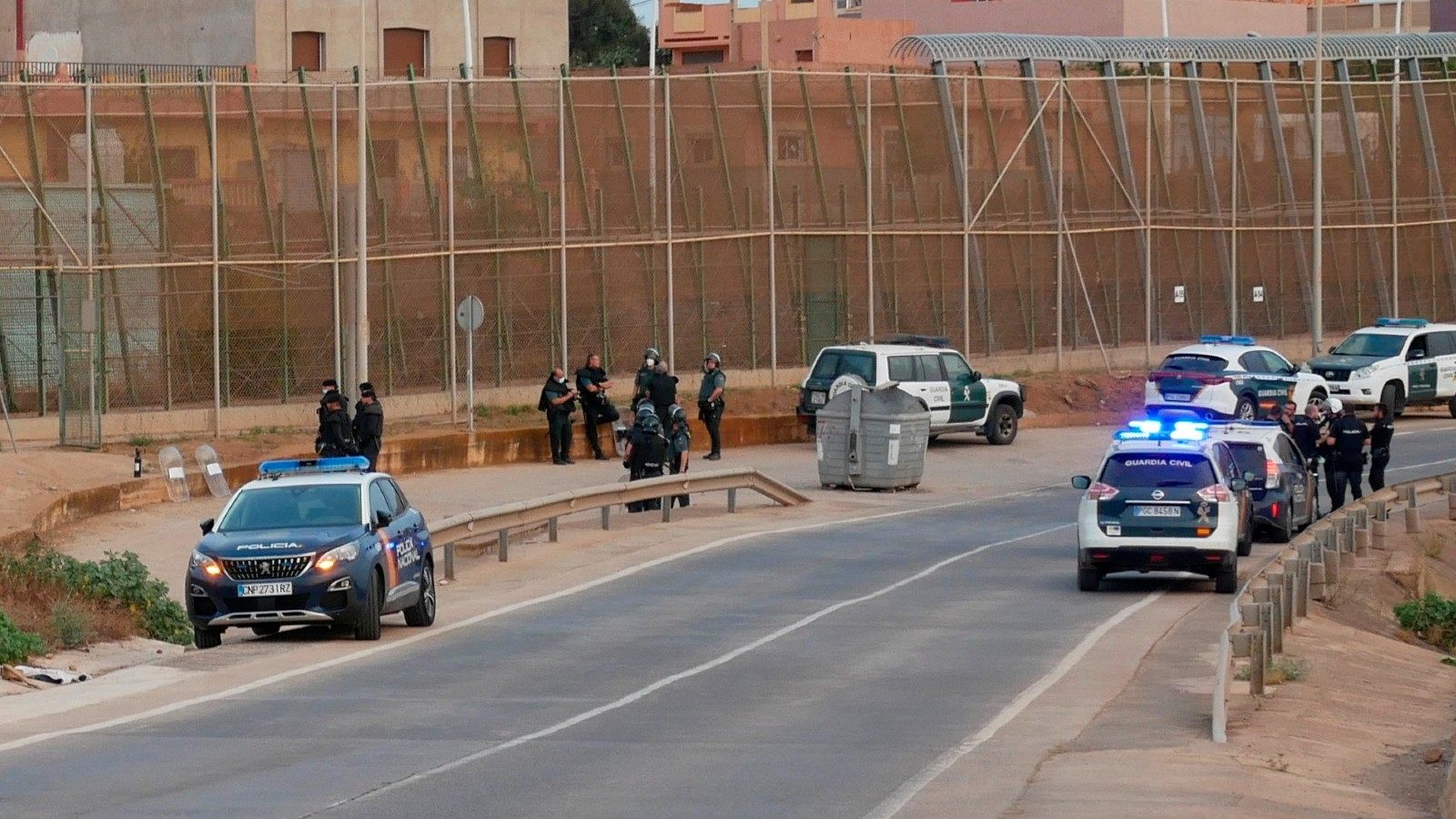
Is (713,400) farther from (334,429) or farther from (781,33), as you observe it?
(781,33)

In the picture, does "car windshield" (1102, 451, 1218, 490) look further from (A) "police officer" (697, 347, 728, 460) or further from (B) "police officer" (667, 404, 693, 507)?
(A) "police officer" (697, 347, 728, 460)

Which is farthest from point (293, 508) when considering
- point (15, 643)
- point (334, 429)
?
point (334, 429)

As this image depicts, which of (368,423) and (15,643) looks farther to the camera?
(368,423)

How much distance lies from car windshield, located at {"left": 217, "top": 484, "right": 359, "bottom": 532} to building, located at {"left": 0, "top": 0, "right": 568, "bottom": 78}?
39.9m

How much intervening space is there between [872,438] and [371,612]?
16.3m

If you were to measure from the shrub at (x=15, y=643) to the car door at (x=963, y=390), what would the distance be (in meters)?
22.8

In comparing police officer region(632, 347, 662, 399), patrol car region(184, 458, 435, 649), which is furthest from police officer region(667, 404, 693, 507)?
patrol car region(184, 458, 435, 649)

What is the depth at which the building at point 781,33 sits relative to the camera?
294 feet

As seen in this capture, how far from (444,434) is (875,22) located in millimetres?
57557

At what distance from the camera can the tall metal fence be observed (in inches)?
1460

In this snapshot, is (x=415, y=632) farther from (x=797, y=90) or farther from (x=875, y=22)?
(x=875, y=22)

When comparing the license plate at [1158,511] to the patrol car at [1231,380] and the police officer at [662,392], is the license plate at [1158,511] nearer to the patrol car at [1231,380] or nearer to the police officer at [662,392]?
the police officer at [662,392]

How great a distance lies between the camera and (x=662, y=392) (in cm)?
3412

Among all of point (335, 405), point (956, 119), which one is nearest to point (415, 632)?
point (335, 405)
